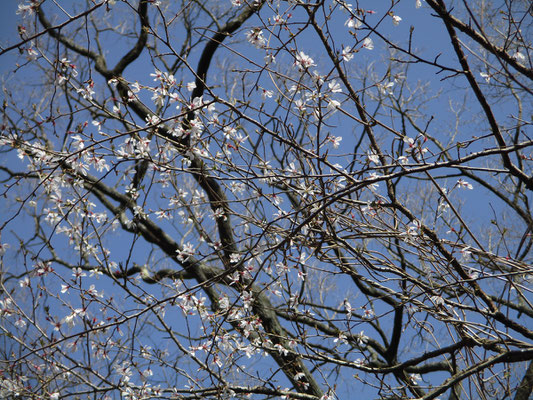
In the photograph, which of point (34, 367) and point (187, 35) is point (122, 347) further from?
point (187, 35)

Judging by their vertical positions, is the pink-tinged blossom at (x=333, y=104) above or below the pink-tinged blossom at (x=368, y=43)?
below

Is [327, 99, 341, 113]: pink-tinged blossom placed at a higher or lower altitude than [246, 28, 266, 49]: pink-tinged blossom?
lower

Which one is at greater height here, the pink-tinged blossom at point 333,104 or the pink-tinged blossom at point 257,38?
the pink-tinged blossom at point 257,38

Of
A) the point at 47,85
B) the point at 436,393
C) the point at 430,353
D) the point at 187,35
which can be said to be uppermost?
the point at 187,35

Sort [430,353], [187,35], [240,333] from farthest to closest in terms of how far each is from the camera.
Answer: [187,35]
[240,333]
[430,353]

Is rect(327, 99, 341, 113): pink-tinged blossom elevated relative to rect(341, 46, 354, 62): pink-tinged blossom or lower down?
lower down

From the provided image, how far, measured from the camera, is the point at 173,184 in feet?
12.6

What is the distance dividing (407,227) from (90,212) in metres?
2.24

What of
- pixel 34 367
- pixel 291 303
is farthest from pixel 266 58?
pixel 34 367

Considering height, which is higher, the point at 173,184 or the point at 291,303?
the point at 173,184

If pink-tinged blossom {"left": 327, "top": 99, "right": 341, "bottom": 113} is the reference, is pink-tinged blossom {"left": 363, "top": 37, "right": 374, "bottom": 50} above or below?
above

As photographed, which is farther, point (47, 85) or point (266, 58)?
point (47, 85)

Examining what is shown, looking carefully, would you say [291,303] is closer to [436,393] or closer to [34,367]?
[436,393]

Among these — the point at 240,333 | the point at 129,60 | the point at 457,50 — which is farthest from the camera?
the point at 129,60
